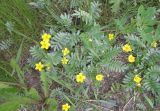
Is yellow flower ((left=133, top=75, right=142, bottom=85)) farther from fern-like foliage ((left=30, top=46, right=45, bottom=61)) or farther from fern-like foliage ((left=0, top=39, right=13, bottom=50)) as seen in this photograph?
fern-like foliage ((left=0, top=39, right=13, bottom=50))

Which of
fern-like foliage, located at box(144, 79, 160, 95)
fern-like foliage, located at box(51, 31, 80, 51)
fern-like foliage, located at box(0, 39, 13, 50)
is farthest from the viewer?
fern-like foliage, located at box(0, 39, 13, 50)

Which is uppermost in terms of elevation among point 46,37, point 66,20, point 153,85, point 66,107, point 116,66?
point 66,20

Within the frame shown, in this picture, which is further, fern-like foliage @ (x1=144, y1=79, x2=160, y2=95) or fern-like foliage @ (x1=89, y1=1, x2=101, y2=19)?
fern-like foliage @ (x1=89, y1=1, x2=101, y2=19)

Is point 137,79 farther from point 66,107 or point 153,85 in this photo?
point 66,107

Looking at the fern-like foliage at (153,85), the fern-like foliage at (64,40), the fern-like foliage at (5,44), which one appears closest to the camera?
the fern-like foliage at (153,85)

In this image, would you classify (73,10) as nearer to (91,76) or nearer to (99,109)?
(91,76)

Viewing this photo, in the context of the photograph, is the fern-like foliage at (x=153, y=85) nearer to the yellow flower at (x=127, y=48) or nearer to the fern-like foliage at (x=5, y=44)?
the yellow flower at (x=127, y=48)

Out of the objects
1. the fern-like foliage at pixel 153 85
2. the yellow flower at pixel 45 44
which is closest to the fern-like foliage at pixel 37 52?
the yellow flower at pixel 45 44

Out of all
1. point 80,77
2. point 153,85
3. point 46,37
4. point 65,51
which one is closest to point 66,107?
point 80,77

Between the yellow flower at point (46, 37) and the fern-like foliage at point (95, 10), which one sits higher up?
the fern-like foliage at point (95, 10)

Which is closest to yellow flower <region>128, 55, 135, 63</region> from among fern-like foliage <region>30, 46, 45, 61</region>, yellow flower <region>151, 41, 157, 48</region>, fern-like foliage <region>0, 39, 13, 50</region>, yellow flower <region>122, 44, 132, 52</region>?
yellow flower <region>122, 44, 132, 52</region>

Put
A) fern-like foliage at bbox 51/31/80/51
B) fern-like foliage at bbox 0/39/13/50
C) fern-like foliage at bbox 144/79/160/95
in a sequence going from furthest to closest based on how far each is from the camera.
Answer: fern-like foliage at bbox 0/39/13/50 < fern-like foliage at bbox 51/31/80/51 < fern-like foliage at bbox 144/79/160/95

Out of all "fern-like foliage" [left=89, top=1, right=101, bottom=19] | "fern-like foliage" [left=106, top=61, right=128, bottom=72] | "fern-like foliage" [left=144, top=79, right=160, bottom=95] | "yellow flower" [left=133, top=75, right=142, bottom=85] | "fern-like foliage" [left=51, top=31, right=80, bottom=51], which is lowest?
"fern-like foliage" [left=144, top=79, right=160, bottom=95]
